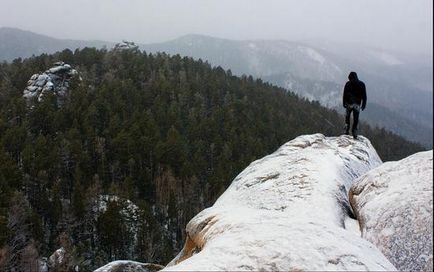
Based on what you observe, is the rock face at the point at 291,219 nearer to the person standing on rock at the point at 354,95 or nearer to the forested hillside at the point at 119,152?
the person standing on rock at the point at 354,95

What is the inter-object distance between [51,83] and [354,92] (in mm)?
128642

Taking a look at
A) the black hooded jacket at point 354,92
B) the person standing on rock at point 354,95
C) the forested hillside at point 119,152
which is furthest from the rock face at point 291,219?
the forested hillside at point 119,152

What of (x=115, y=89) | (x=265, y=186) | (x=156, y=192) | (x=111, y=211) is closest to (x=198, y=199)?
(x=156, y=192)

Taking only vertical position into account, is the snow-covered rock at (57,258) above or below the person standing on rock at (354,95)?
below

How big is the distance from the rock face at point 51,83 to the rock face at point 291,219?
397ft

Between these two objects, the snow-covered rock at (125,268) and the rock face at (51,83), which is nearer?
the snow-covered rock at (125,268)

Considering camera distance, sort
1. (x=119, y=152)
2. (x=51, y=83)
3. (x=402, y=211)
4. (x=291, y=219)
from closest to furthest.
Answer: (x=291, y=219), (x=402, y=211), (x=119, y=152), (x=51, y=83)

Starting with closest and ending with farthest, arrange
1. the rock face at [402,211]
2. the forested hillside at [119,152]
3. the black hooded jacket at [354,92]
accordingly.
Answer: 1. the rock face at [402,211]
2. the black hooded jacket at [354,92]
3. the forested hillside at [119,152]

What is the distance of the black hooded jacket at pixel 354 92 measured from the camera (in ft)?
78.5

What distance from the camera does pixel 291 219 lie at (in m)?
13.2

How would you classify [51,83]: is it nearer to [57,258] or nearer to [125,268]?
[57,258]

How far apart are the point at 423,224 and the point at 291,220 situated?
390 centimetres

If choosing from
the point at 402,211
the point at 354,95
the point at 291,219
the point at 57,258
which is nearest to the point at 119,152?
the point at 57,258

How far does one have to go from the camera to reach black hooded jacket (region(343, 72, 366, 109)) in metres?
23.9
